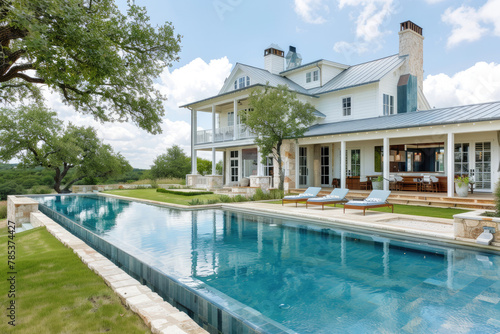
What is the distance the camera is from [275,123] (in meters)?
16.3

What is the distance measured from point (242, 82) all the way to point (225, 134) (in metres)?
4.28

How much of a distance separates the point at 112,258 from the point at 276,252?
348 centimetres

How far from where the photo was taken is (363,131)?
49.6ft

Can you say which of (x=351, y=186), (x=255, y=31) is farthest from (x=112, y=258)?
(x=255, y=31)

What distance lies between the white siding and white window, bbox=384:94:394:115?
3.06 ft

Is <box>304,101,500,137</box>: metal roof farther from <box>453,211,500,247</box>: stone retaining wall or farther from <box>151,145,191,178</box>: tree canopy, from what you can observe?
<box>151,145,191,178</box>: tree canopy

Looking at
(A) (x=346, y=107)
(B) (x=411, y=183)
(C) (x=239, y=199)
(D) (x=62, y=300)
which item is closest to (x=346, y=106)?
(A) (x=346, y=107)

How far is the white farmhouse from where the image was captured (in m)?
14.7

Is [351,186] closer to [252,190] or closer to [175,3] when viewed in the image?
[252,190]

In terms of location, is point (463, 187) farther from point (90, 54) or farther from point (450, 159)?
point (90, 54)

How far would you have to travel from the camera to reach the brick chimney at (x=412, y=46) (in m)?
20.6

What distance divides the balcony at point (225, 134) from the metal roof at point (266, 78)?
361 centimetres

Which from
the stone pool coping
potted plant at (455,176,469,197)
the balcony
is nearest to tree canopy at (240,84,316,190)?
the balcony

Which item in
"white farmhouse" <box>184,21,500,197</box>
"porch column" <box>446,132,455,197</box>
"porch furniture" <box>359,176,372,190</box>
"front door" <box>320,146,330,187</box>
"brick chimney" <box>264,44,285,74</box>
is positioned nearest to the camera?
"porch column" <box>446,132,455,197</box>
